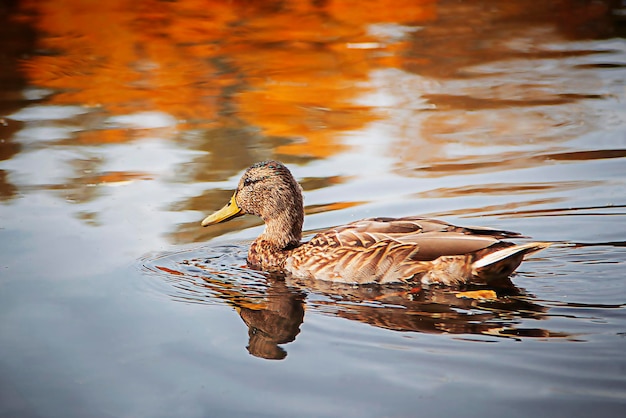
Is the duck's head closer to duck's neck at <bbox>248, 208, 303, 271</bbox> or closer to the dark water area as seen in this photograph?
duck's neck at <bbox>248, 208, 303, 271</bbox>

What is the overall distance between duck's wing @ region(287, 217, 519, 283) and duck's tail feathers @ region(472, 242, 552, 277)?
0.11m

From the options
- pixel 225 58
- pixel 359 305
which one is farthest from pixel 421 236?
pixel 225 58

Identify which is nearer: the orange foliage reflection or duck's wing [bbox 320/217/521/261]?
duck's wing [bbox 320/217/521/261]

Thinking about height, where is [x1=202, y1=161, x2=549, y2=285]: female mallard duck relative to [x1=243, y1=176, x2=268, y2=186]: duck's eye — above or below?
below

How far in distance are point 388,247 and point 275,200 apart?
1276mm

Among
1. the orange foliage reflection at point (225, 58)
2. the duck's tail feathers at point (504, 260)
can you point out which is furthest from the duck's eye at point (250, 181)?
the orange foliage reflection at point (225, 58)

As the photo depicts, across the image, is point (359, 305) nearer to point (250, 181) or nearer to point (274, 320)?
point (274, 320)

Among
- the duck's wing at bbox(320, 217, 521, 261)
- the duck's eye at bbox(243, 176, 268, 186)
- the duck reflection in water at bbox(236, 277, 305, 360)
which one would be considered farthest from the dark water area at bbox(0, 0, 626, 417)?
the duck's eye at bbox(243, 176, 268, 186)

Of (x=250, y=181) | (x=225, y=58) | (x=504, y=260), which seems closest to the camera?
(x=504, y=260)

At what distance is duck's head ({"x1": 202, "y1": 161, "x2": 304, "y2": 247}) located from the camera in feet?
25.3

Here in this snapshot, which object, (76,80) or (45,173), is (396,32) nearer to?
(76,80)

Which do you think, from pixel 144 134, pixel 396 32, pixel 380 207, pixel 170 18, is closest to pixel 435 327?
pixel 380 207

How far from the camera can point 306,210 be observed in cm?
869

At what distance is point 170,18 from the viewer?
20562mm
